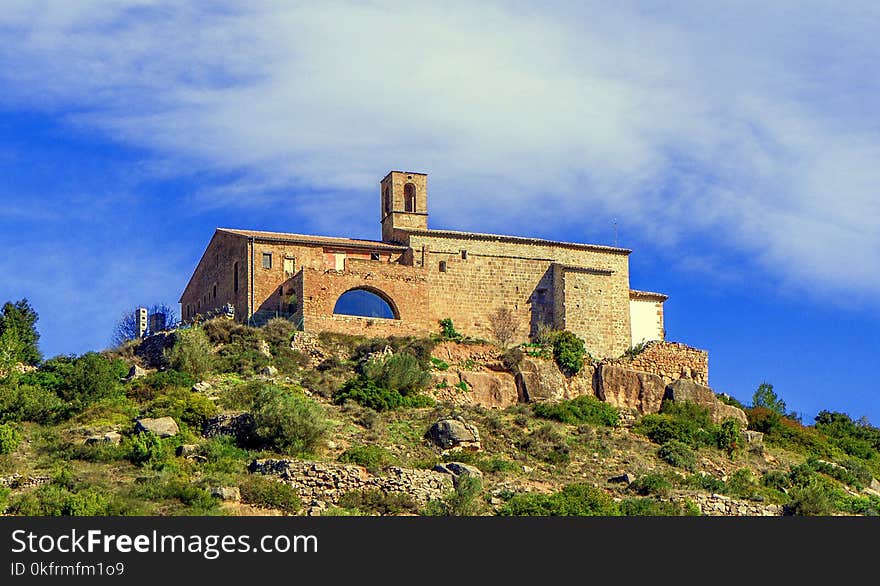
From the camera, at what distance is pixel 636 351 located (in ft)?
201

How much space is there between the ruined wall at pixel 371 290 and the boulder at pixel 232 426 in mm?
10429

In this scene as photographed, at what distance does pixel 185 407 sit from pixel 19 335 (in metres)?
11.9

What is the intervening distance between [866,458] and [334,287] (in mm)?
23498

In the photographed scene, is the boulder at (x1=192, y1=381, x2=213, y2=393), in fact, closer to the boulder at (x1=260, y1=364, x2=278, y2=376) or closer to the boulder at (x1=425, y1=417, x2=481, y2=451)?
the boulder at (x1=260, y1=364, x2=278, y2=376)

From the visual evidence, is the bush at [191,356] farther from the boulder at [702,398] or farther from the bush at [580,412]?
the boulder at [702,398]

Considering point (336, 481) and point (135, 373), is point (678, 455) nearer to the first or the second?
point (336, 481)

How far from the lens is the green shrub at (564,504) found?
41.2 metres

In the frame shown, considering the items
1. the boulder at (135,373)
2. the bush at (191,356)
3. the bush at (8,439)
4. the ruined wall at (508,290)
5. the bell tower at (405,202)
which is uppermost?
the bell tower at (405,202)

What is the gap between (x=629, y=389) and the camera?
58.7 meters

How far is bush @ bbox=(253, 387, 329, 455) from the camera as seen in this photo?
45188mm

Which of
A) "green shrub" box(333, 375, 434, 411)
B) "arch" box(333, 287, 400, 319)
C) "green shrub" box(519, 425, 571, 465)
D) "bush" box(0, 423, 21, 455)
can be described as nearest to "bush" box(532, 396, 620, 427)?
"green shrub" box(519, 425, 571, 465)

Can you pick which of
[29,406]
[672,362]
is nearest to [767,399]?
[672,362]

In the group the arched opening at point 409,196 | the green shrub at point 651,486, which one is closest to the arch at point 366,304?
the arched opening at point 409,196

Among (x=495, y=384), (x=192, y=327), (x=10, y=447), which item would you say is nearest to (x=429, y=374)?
(x=495, y=384)
